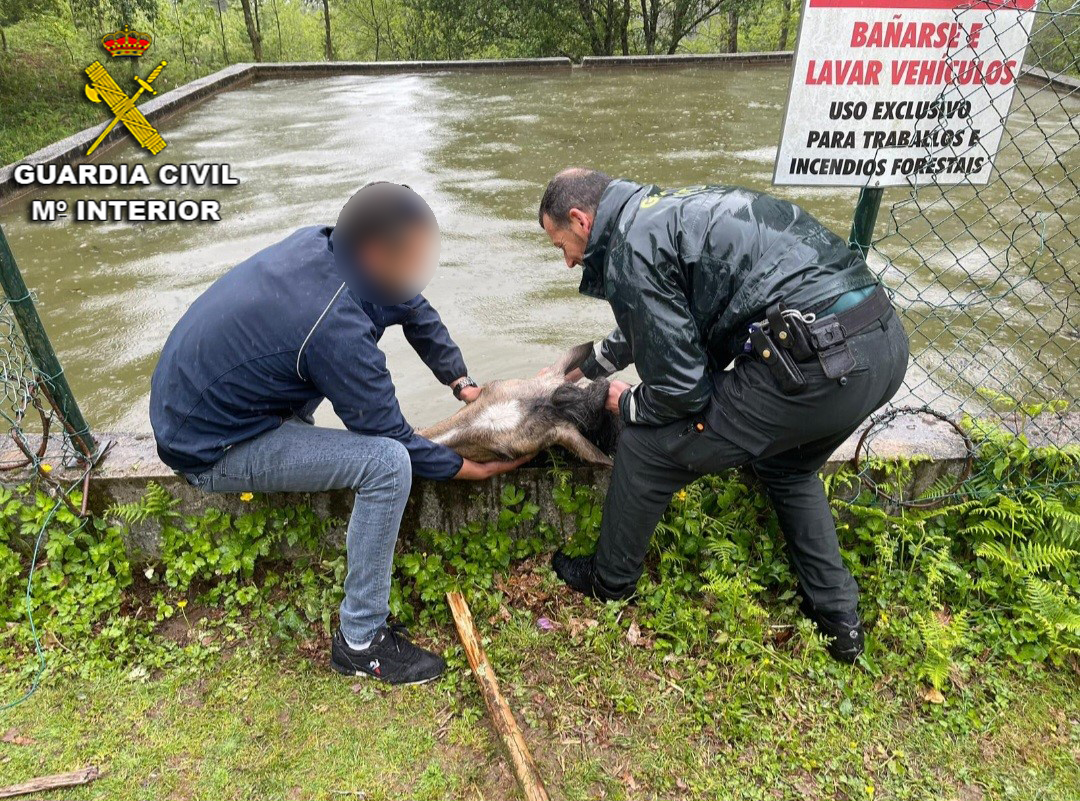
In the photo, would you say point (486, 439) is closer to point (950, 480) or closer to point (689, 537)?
point (689, 537)

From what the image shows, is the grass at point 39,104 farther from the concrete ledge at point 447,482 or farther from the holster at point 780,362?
the holster at point 780,362

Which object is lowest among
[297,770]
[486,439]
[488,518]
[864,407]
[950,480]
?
[297,770]

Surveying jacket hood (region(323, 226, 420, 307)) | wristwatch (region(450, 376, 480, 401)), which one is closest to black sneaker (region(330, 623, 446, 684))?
wristwatch (region(450, 376, 480, 401))

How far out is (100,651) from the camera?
3037mm

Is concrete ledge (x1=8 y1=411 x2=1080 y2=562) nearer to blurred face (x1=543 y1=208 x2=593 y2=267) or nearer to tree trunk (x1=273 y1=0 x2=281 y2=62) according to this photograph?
blurred face (x1=543 y1=208 x2=593 y2=267)

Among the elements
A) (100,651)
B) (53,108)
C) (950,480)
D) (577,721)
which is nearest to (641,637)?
(577,721)

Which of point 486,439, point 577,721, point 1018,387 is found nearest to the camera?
point 577,721

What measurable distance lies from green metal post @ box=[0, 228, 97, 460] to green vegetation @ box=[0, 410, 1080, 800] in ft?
1.03

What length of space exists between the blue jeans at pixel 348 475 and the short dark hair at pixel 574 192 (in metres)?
1.06

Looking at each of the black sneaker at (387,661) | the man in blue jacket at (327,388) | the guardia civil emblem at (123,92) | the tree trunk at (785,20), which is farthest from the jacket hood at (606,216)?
the tree trunk at (785,20)

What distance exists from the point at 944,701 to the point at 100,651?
134 inches

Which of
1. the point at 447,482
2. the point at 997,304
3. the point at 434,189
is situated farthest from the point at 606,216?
the point at 434,189

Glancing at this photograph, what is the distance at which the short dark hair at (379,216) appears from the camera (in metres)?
2.40

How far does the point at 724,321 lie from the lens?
8.48 feet
